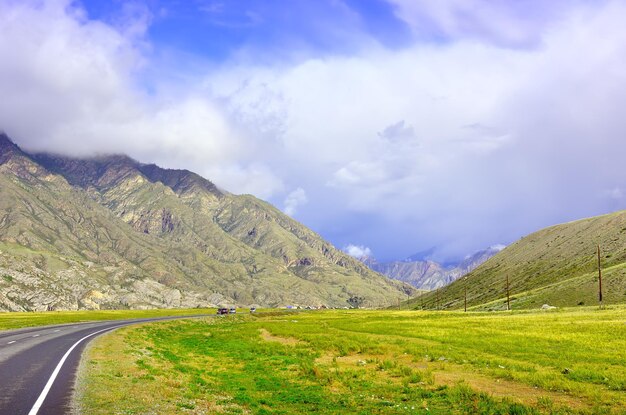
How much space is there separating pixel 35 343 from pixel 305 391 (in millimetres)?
29084

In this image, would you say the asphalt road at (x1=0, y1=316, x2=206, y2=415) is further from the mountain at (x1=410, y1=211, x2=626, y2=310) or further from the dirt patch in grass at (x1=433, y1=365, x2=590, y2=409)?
the mountain at (x1=410, y1=211, x2=626, y2=310)

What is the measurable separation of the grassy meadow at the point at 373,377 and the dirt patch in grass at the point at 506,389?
0.06m

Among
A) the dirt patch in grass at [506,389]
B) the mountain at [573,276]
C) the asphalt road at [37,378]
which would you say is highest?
the mountain at [573,276]

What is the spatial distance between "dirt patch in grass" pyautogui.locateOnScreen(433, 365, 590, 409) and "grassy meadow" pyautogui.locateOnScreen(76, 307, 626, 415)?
0.19 feet

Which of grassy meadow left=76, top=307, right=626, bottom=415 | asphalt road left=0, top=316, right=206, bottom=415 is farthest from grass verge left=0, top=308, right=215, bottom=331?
grassy meadow left=76, top=307, right=626, bottom=415

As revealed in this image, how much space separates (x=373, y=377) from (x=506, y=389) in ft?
28.6

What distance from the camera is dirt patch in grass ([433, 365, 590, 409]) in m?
23.1

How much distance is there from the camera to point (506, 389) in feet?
86.9

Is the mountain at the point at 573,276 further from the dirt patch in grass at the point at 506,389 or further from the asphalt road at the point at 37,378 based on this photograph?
the asphalt road at the point at 37,378

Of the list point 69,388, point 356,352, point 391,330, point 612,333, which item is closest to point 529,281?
point 391,330

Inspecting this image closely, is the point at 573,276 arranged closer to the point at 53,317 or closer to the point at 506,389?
the point at 506,389

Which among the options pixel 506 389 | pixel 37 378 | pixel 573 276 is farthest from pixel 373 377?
pixel 573 276

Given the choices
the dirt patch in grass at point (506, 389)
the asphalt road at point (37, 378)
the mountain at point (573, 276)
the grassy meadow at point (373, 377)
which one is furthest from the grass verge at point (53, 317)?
the mountain at point (573, 276)

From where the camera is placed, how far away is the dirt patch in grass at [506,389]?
23.1 metres
